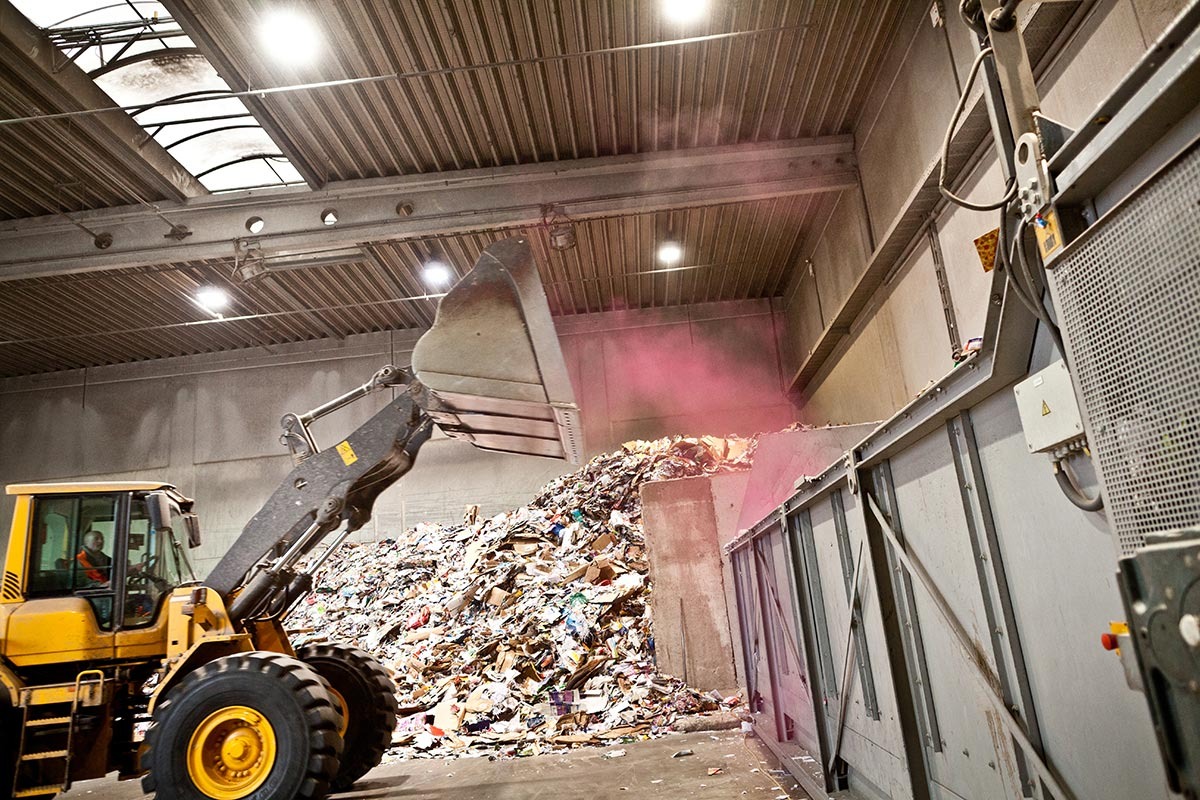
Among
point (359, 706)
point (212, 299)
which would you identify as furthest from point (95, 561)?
point (212, 299)

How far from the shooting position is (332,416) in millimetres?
14531

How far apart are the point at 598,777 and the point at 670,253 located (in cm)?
846

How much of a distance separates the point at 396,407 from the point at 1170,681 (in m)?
4.93

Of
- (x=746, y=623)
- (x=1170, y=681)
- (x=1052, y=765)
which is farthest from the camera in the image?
(x=746, y=623)

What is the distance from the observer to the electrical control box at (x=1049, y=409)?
1619 mm

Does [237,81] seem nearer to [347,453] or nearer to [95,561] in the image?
[347,453]

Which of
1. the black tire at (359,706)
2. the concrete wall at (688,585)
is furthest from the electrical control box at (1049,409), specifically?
the concrete wall at (688,585)

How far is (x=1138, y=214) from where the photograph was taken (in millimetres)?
1262

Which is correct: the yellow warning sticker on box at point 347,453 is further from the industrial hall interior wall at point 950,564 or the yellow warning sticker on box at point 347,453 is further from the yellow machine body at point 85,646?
the industrial hall interior wall at point 950,564

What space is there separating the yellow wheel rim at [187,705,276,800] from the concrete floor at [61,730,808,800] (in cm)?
115

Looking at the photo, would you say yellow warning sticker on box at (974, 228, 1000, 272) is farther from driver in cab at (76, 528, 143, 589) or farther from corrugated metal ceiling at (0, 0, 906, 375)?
driver in cab at (76, 528, 143, 589)

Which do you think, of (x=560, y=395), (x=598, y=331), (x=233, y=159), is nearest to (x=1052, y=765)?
(x=560, y=395)

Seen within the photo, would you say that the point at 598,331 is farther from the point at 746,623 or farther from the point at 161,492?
the point at 161,492

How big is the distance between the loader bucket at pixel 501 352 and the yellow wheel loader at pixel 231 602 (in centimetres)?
1
